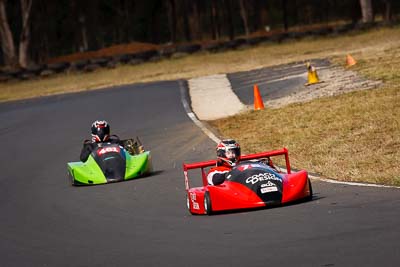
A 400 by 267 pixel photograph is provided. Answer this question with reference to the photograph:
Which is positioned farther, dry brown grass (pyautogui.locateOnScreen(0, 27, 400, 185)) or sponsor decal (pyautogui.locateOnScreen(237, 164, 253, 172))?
dry brown grass (pyautogui.locateOnScreen(0, 27, 400, 185))

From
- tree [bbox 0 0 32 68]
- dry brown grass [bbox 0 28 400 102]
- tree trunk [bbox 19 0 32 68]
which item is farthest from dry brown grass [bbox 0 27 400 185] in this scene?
tree [bbox 0 0 32 68]

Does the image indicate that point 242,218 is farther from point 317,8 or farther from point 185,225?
point 317,8

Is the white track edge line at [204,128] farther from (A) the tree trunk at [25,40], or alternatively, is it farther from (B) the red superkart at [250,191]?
(A) the tree trunk at [25,40]

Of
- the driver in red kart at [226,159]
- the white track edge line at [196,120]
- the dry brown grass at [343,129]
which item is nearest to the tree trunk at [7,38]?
the dry brown grass at [343,129]

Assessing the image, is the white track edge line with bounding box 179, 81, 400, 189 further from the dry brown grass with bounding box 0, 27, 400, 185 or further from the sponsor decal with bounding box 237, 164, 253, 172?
the sponsor decal with bounding box 237, 164, 253, 172

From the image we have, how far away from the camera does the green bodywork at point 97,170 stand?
605 inches

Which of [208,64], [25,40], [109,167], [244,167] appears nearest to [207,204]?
[244,167]

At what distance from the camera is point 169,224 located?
10.8 metres

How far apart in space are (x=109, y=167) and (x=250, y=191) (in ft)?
15.6

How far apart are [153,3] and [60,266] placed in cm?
7687

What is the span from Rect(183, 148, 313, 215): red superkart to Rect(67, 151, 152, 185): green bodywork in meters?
4.08

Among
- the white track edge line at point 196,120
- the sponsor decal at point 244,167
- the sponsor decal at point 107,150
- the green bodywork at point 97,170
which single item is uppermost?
the sponsor decal at point 244,167

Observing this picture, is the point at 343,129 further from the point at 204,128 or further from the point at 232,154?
the point at 232,154

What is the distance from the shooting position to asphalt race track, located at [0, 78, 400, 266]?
822cm
